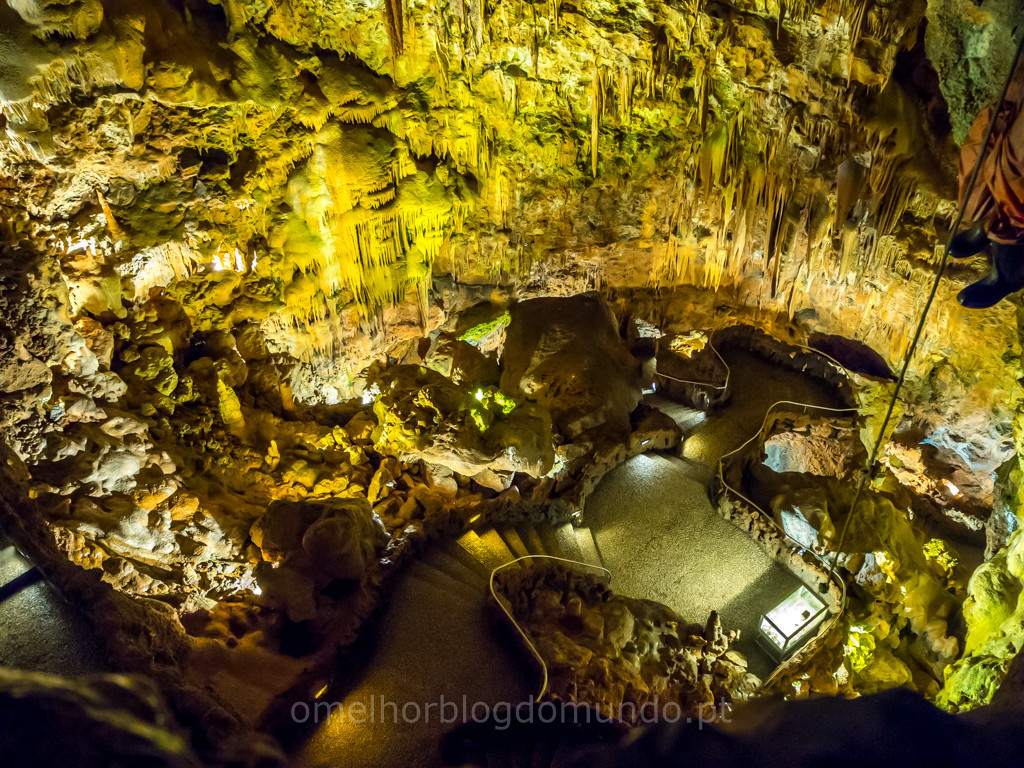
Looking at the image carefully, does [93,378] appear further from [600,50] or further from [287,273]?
[600,50]

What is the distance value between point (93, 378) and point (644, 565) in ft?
21.9

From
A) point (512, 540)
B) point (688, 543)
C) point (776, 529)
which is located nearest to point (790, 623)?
point (776, 529)

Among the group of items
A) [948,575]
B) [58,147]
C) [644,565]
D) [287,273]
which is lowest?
[948,575]

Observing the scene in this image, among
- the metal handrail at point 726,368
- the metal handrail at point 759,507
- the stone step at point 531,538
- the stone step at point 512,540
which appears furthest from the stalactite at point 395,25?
the metal handrail at point 759,507

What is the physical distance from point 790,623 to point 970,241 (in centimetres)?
469

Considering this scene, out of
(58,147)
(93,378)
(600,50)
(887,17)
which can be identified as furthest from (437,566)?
(887,17)

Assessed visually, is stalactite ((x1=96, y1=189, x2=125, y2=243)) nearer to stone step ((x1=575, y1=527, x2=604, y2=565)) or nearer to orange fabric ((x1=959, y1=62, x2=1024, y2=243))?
stone step ((x1=575, y1=527, x2=604, y2=565))

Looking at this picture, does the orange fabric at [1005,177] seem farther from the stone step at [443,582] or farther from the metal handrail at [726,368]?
the metal handrail at [726,368]

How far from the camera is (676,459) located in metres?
9.47

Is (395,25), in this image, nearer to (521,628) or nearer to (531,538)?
(531,538)

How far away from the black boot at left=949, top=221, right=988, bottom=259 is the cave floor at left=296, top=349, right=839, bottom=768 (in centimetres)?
474

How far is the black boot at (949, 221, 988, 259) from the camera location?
14.5 feet

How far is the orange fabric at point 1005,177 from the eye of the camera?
4.04 metres

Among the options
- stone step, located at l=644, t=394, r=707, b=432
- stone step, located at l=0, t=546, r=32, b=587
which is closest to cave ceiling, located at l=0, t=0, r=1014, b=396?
stone step, located at l=644, t=394, r=707, b=432
